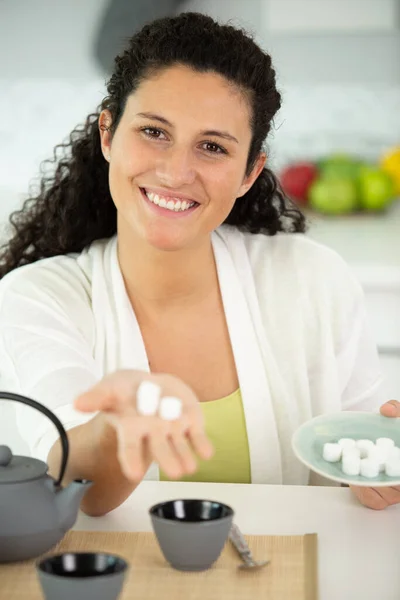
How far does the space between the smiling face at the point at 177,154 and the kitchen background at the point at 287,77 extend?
74.1 inches

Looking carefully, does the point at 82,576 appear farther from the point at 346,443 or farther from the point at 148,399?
the point at 346,443

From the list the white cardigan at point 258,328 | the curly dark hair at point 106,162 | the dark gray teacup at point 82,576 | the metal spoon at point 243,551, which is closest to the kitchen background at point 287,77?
the curly dark hair at point 106,162

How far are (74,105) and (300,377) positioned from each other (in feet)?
7.32

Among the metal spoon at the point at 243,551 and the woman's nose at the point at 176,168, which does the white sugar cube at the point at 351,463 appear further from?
the woman's nose at the point at 176,168

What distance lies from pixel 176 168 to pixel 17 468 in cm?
69

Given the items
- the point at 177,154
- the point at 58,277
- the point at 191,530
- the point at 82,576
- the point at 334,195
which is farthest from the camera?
the point at 334,195

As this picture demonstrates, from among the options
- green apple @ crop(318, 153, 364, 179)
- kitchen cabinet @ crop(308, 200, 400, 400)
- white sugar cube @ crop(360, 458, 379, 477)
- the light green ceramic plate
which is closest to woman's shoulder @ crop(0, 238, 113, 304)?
the light green ceramic plate

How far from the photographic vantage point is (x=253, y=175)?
1.93m

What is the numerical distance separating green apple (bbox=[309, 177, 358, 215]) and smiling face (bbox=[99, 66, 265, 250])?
1.80m

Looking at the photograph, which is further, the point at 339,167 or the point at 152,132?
the point at 339,167

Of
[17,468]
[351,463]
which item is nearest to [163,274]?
[351,463]

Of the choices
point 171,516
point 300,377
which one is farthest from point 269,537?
point 300,377

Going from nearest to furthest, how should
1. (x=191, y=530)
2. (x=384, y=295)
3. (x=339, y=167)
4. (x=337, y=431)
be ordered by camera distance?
(x=191, y=530)
(x=337, y=431)
(x=384, y=295)
(x=339, y=167)

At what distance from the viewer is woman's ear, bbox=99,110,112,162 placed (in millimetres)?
1858
